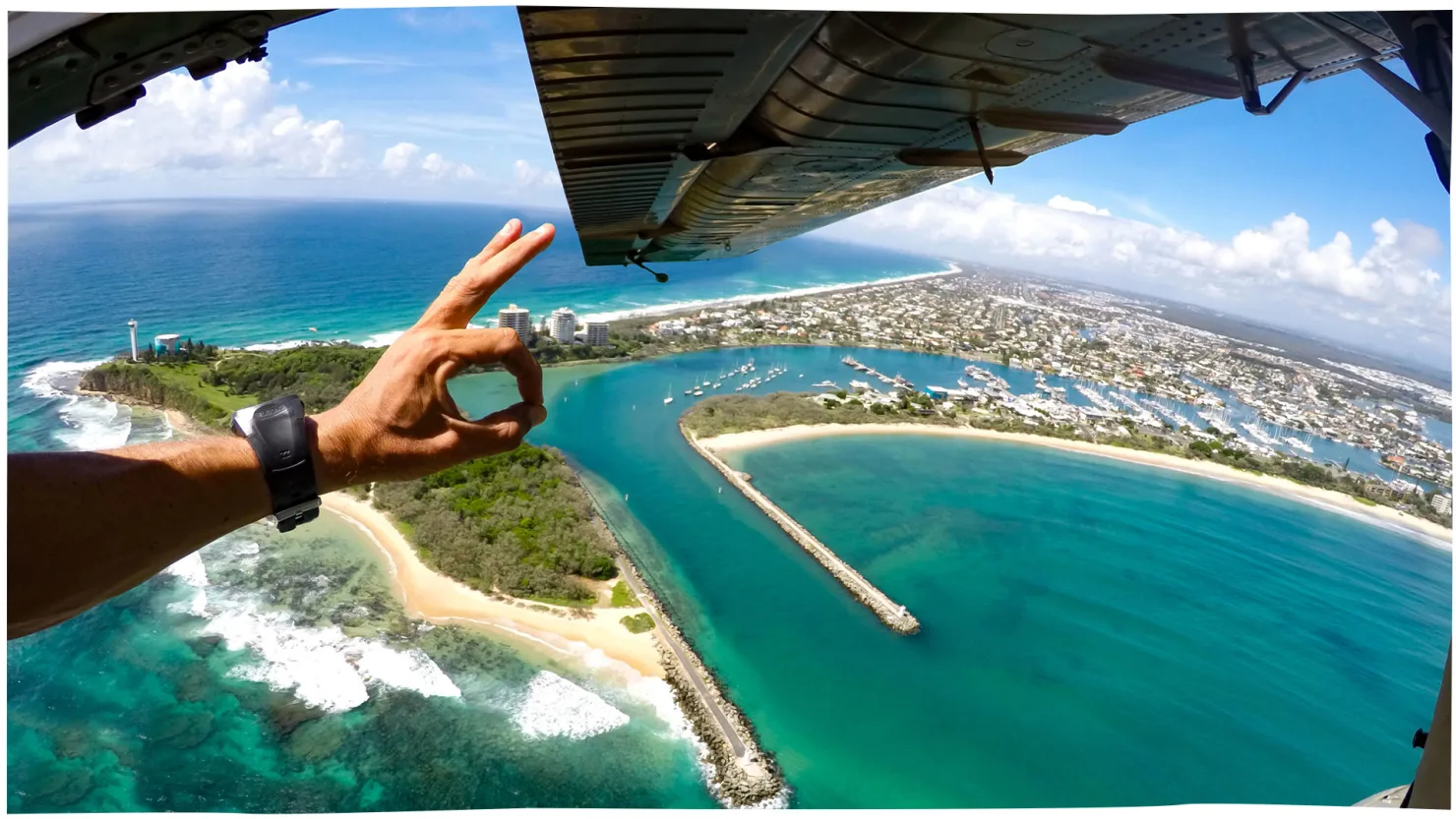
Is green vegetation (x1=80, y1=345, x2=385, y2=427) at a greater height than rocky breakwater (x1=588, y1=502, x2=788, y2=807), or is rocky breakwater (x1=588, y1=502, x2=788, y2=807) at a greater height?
green vegetation (x1=80, y1=345, x2=385, y2=427)

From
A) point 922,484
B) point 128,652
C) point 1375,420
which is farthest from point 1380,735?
point 128,652

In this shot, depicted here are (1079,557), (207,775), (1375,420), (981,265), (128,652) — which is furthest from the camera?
(981,265)

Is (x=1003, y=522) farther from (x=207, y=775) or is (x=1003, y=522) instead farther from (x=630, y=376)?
(x=207, y=775)

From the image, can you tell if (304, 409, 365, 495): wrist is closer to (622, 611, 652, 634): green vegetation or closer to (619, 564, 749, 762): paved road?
(619, 564, 749, 762): paved road

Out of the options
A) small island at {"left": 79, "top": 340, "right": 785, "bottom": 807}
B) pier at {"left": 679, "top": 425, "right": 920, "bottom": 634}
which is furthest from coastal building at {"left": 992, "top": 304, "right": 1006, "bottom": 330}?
small island at {"left": 79, "top": 340, "right": 785, "bottom": 807}

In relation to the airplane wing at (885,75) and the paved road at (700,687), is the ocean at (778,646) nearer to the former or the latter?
the paved road at (700,687)

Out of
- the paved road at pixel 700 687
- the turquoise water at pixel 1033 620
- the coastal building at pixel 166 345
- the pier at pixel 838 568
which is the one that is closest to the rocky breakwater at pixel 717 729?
the paved road at pixel 700 687

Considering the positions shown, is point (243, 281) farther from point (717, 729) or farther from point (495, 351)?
point (495, 351)
